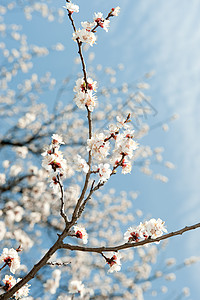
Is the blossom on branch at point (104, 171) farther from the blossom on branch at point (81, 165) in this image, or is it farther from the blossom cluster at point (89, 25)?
the blossom cluster at point (89, 25)

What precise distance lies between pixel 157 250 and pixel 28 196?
4.73m

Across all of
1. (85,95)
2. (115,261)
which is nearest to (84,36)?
(85,95)

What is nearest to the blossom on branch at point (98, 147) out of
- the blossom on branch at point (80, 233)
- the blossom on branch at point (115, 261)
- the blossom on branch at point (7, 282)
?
the blossom on branch at point (80, 233)

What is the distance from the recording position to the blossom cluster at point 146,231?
1962 mm

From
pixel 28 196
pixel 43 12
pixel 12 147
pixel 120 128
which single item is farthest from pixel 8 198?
pixel 43 12

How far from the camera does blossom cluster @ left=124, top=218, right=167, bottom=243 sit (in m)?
1.96

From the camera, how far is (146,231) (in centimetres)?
204

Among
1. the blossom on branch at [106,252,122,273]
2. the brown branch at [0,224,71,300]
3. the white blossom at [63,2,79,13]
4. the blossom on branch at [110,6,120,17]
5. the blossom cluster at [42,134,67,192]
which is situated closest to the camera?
the brown branch at [0,224,71,300]

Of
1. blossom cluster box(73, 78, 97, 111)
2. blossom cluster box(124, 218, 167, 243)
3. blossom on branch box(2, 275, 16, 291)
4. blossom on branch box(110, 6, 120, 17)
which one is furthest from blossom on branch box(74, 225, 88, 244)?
blossom on branch box(110, 6, 120, 17)

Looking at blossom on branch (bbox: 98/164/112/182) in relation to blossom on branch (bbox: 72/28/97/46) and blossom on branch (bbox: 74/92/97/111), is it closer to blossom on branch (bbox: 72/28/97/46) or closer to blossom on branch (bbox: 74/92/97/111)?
blossom on branch (bbox: 74/92/97/111)

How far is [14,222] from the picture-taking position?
6316 mm

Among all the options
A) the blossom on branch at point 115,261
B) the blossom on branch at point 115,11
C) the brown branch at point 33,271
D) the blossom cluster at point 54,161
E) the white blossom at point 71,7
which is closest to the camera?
the brown branch at point 33,271

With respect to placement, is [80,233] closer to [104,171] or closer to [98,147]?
[104,171]

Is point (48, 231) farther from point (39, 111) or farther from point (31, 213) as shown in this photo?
point (39, 111)
